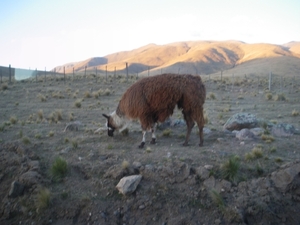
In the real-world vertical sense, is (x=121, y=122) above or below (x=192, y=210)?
above

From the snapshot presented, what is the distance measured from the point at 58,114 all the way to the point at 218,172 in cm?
1070

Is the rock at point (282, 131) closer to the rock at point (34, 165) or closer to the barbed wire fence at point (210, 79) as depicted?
the rock at point (34, 165)

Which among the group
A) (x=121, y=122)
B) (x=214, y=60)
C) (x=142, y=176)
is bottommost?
(x=142, y=176)

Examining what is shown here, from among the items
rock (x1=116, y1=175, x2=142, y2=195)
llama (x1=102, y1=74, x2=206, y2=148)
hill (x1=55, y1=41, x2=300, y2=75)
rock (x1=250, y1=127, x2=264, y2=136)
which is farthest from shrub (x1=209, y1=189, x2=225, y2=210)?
hill (x1=55, y1=41, x2=300, y2=75)

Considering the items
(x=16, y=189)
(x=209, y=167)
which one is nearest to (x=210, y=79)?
(x=209, y=167)

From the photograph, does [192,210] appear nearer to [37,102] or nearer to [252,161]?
[252,161]

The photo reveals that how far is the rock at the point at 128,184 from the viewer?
21.3 feet

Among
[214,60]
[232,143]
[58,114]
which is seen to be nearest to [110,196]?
[232,143]

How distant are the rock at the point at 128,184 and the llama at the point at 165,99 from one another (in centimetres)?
256

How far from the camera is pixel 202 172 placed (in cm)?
701

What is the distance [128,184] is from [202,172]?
1781 mm

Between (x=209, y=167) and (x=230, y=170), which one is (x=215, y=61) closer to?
(x=209, y=167)

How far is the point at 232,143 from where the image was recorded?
9.34 metres

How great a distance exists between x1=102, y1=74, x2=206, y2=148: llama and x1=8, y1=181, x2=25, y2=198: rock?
3.73 meters
